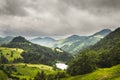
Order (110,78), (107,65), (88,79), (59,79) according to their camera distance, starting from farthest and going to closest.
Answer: (107,65) < (59,79) < (88,79) < (110,78)

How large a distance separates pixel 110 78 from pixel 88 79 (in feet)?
47.9

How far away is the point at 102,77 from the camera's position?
381 feet

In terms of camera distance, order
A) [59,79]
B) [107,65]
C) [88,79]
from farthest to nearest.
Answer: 1. [107,65]
2. [59,79]
3. [88,79]

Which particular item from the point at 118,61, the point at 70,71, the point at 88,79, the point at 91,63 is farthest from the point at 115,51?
the point at 88,79

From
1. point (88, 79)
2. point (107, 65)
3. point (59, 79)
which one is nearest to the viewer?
point (88, 79)

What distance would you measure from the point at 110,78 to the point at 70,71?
59219 millimetres

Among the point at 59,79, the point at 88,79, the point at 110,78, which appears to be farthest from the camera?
the point at 59,79

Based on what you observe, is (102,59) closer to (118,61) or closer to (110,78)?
(118,61)

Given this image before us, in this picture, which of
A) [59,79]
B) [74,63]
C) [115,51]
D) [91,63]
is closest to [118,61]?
[115,51]

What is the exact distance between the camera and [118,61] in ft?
513

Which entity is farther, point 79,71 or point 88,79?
point 79,71

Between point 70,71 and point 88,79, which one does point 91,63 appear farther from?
point 88,79

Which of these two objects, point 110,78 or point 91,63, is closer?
→ point 110,78

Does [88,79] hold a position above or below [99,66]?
below
